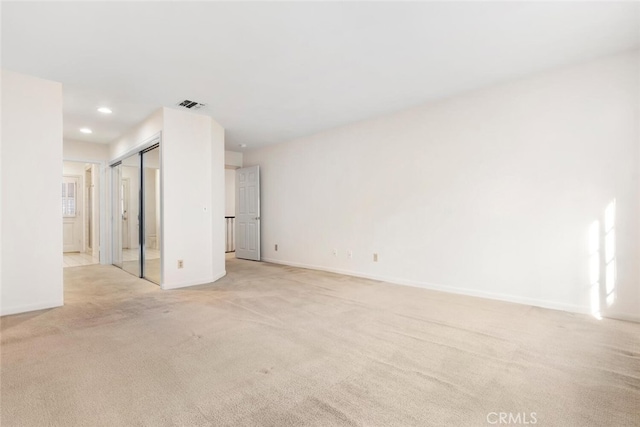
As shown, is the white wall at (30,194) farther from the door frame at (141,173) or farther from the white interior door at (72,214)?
the white interior door at (72,214)

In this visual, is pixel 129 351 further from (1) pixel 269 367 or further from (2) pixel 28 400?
(1) pixel 269 367

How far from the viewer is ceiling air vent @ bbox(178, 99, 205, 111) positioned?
160 inches

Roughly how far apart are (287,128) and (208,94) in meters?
1.79

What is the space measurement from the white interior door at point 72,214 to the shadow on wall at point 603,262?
10475 mm

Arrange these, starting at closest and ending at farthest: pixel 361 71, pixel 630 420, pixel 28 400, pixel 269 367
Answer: pixel 630 420, pixel 28 400, pixel 269 367, pixel 361 71

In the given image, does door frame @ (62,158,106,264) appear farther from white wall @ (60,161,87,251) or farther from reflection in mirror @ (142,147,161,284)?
white wall @ (60,161,87,251)

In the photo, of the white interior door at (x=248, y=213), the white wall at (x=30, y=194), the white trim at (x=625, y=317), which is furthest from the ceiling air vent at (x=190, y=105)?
the white trim at (x=625, y=317)

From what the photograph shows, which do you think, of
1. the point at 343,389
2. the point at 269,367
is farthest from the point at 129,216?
the point at 343,389

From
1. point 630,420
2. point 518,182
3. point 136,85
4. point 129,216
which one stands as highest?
point 136,85

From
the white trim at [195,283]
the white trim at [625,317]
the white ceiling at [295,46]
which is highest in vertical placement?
the white ceiling at [295,46]

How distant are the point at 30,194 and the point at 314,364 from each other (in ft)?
11.3

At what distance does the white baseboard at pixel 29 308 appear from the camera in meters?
3.12

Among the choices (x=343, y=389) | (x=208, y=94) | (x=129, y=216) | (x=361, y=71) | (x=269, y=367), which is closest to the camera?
(x=343, y=389)

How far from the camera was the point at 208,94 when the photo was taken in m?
3.81
